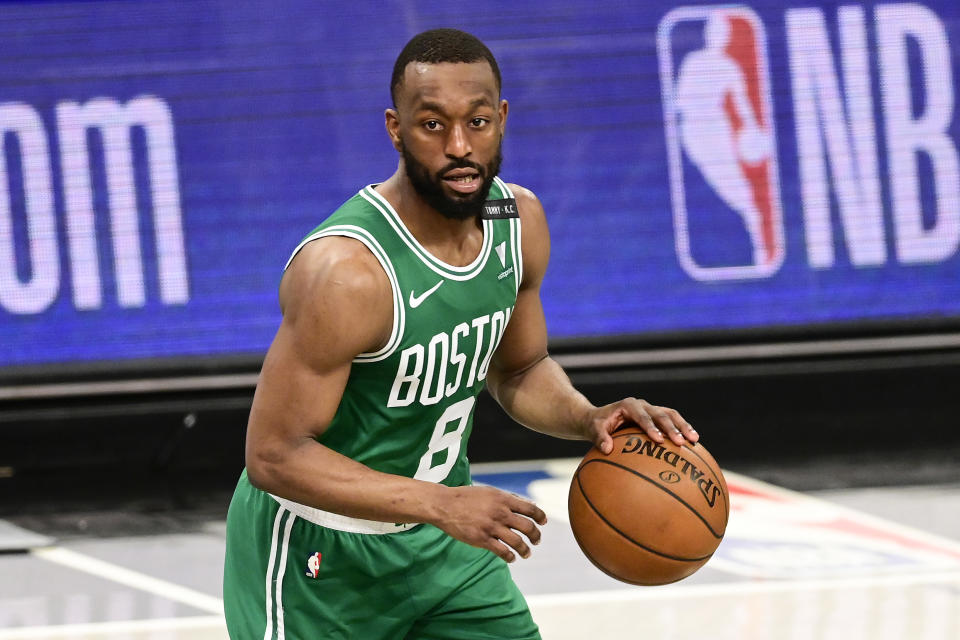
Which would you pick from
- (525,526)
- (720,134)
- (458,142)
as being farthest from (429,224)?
(720,134)

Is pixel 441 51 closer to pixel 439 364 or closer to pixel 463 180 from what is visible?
pixel 463 180

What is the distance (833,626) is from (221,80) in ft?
12.0

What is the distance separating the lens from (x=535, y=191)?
6574 mm

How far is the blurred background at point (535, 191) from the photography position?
641 cm

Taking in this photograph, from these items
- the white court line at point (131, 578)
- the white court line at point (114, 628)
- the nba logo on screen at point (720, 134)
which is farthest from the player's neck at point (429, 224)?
the nba logo on screen at point (720, 134)

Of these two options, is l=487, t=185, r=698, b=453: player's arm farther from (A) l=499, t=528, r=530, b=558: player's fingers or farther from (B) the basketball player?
(A) l=499, t=528, r=530, b=558: player's fingers

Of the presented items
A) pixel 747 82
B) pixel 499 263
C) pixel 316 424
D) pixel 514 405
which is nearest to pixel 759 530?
pixel 747 82

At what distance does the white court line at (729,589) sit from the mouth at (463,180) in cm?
255

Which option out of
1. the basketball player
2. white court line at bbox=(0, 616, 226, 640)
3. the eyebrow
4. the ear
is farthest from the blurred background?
the eyebrow

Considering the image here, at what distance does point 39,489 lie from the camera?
6.52 m

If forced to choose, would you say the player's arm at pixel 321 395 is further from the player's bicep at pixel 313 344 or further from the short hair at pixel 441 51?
the short hair at pixel 441 51

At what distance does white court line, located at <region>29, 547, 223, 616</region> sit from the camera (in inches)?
200

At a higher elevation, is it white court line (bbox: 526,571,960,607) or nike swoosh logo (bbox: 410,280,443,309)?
nike swoosh logo (bbox: 410,280,443,309)

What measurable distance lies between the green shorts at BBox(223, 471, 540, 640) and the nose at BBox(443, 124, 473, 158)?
0.81m
